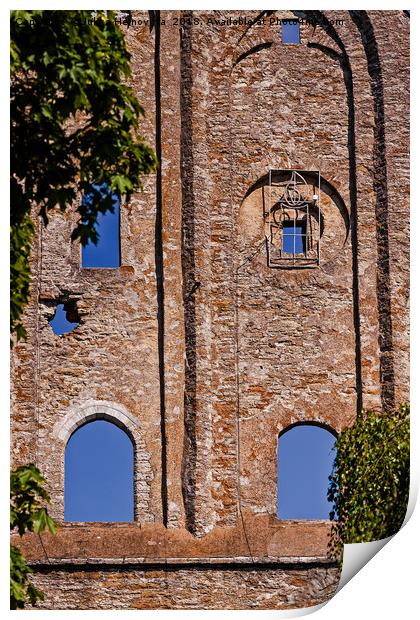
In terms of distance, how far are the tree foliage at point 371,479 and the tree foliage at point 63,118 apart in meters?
2.84

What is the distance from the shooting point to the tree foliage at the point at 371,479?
10273mm

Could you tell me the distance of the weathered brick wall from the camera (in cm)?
1144

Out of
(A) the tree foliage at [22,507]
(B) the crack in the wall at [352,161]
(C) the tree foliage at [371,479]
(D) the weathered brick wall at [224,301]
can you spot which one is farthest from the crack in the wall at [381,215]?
(A) the tree foliage at [22,507]

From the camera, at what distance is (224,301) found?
11.7m

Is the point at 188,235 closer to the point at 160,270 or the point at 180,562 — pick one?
the point at 160,270

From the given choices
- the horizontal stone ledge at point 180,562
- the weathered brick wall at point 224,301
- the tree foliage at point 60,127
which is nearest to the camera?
the tree foliage at point 60,127

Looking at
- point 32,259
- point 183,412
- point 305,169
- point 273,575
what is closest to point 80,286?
point 32,259

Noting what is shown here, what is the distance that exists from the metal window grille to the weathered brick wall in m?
0.08

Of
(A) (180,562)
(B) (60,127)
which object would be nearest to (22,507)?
(B) (60,127)

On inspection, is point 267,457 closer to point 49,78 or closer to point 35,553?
point 35,553

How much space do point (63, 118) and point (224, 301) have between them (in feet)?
9.75

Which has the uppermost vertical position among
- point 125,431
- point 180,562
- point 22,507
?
point 125,431

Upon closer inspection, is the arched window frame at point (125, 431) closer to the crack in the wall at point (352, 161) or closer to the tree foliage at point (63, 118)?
the crack in the wall at point (352, 161)

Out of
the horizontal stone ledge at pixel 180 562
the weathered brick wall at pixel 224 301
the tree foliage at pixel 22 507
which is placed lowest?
the horizontal stone ledge at pixel 180 562
